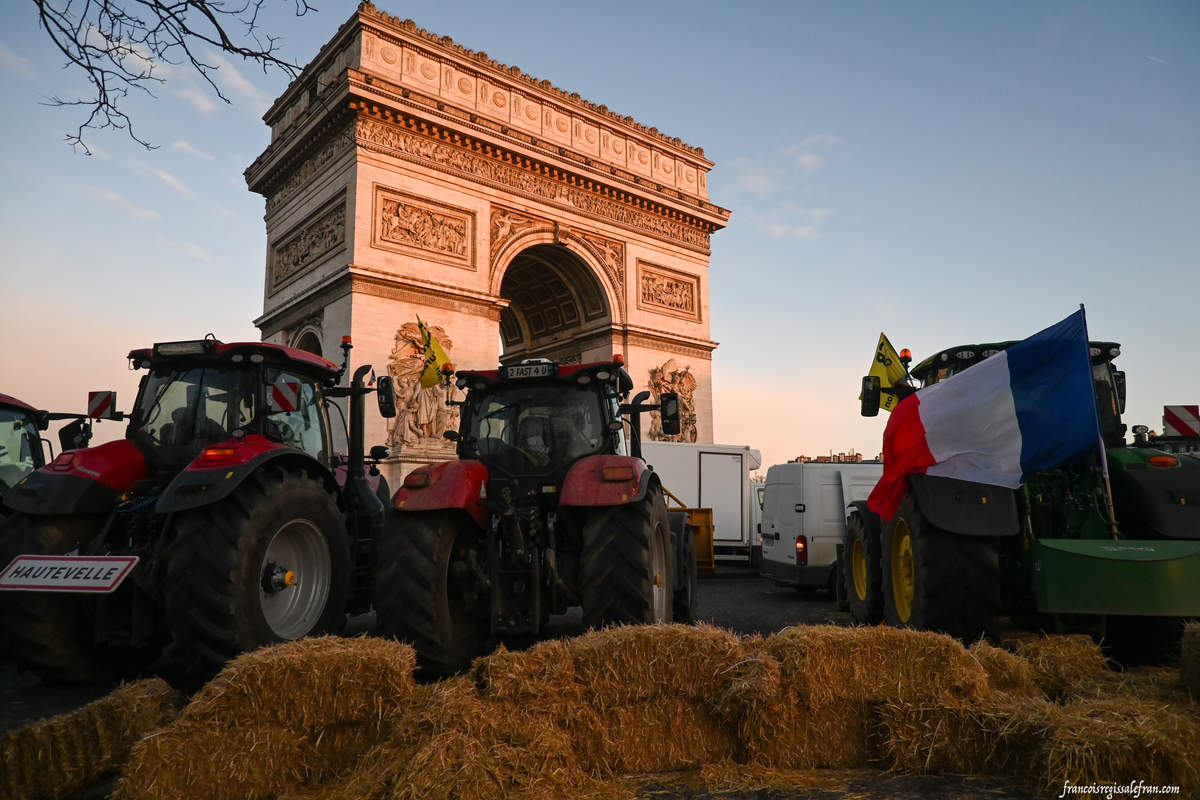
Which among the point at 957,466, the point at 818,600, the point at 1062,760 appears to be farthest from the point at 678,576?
the point at 818,600

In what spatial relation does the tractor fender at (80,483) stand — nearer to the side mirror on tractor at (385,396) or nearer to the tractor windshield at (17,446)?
the side mirror on tractor at (385,396)

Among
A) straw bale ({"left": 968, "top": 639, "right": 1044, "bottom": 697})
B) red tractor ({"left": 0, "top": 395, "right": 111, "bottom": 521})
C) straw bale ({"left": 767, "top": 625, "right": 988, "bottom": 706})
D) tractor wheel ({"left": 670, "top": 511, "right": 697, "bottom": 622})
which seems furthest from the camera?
red tractor ({"left": 0, "top": 395, "right": 111, "bottom": 521})

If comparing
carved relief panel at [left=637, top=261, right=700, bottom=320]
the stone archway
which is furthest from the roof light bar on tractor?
carved relief panel at [left=637, top=261, right=700, bottom=320]

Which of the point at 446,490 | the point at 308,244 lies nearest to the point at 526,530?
the point at 446,490

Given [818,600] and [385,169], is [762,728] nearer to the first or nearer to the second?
[818,600]

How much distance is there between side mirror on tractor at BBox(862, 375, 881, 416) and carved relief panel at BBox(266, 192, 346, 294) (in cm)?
1502

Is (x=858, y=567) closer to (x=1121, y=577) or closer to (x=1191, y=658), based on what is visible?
(x=1121, y=577)

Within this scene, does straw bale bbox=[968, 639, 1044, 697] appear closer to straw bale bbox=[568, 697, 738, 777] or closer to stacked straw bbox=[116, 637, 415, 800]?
straw bale bbox=[568, 697, 738, 777]

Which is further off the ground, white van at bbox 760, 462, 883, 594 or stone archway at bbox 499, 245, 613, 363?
stone archway at bbox 499, 245, 613, 363

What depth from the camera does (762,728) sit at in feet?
9.82

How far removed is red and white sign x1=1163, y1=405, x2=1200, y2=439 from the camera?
221 inches

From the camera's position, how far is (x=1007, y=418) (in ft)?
15.5

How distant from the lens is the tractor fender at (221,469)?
4223 mm

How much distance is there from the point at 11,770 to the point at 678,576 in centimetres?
457
